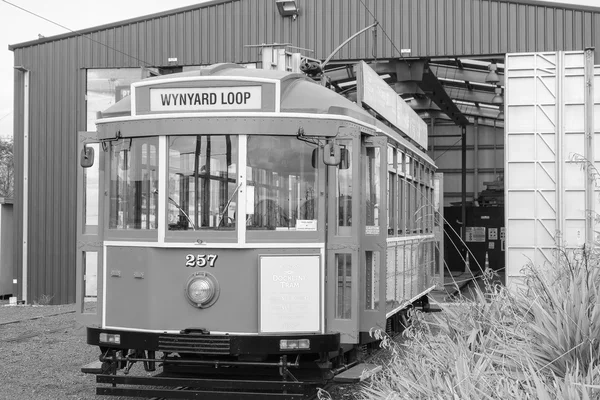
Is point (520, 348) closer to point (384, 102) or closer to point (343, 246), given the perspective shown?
point (343, 246)

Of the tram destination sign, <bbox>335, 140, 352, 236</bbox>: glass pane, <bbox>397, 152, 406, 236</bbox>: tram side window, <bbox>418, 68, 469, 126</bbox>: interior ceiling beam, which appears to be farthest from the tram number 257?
<bbox>418, 68, 469, 126</bbox>: interior ceiling beam

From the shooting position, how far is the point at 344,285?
24.5 ft

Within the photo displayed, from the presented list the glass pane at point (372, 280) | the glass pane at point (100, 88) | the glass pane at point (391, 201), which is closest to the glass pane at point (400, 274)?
the glass pane at point (391, 201)

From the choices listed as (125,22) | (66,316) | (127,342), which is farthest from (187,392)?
(125,22)

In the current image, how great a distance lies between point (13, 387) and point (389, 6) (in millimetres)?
11024

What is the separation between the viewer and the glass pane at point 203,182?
7.25 metres

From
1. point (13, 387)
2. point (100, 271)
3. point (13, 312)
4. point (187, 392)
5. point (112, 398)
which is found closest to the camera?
point (187, 392)

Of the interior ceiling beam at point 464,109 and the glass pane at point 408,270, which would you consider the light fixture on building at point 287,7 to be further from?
the interior ceiling beam at point 464,109

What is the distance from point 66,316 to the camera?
15891 mm

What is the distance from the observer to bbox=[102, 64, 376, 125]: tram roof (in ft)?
24.4

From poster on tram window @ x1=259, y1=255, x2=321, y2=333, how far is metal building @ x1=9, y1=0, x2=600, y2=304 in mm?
8791

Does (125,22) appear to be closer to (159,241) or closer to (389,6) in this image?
(389,6)

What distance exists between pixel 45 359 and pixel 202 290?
14.9 feet

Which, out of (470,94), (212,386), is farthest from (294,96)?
(470,94)
